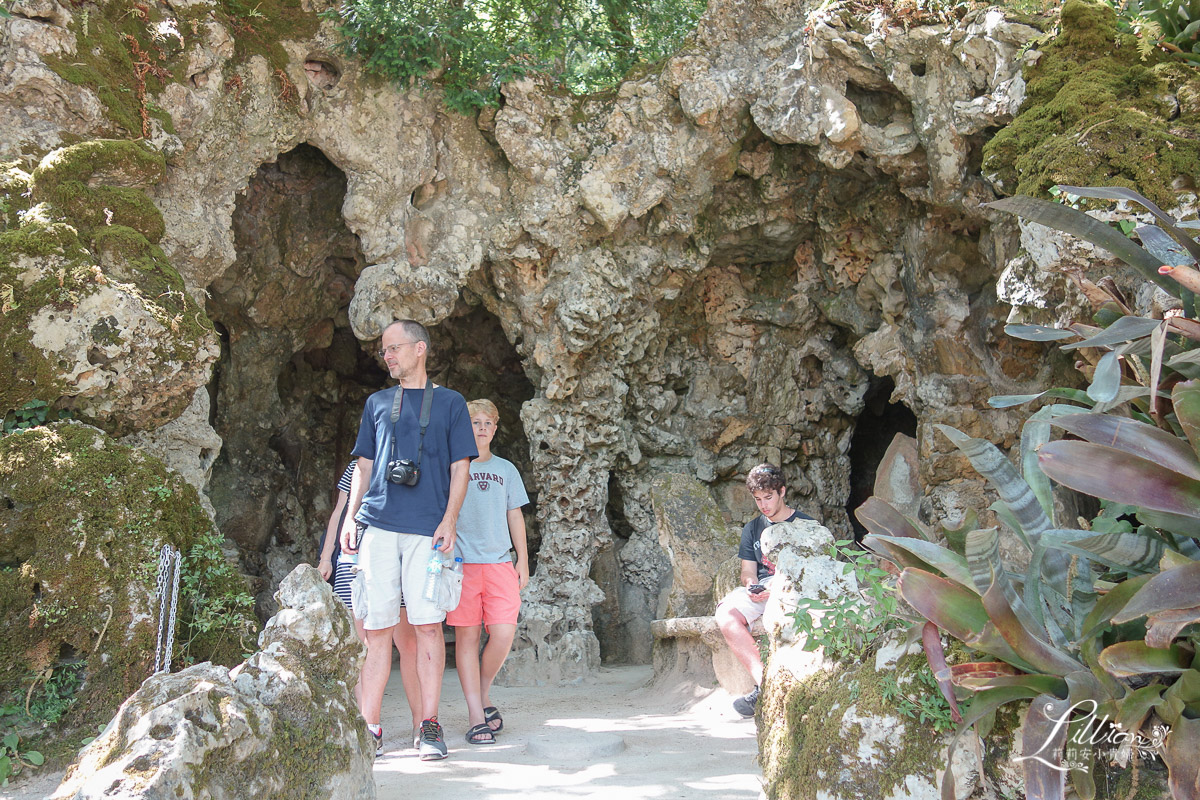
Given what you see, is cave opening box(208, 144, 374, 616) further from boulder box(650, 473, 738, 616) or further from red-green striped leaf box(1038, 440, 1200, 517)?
red-green striped leaf box(1038, 440, 1200, 517)

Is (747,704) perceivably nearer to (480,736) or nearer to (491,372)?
(480,736)

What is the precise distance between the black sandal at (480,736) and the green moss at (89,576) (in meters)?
1.43

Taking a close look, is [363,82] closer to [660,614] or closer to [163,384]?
[163,384]

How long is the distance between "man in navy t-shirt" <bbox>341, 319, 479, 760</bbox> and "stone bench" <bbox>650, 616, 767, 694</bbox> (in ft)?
5.55

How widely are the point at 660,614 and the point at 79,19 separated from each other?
5671mm

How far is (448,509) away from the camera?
370 centimetres

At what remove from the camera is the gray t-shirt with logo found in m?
4.39

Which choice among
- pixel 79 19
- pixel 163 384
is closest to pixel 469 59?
pixel 79 19

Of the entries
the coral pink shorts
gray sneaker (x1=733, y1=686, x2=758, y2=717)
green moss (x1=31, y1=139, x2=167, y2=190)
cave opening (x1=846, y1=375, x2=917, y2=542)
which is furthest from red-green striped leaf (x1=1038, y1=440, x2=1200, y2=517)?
cave opening (x1=846, y1=375, x2=917, y2=542)

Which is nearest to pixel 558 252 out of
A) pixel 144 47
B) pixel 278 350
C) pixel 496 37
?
pixel 496 37

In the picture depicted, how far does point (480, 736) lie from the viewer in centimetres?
395

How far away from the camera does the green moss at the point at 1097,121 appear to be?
500 centimetres

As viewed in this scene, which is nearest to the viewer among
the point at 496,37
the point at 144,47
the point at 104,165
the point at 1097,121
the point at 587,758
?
the point at 587,758

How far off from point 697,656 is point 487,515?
186cm
